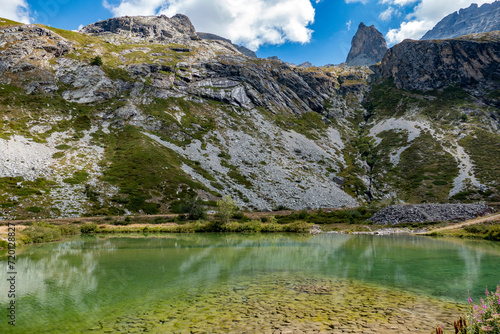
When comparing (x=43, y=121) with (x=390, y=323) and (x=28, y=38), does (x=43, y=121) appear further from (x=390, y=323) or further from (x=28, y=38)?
(x=390, y=323)

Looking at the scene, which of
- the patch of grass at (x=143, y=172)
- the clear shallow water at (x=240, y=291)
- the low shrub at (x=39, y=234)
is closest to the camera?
the clear shallow water at (x=240, y=291)

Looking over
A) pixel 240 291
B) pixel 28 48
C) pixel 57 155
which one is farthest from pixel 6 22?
pixel 240 291

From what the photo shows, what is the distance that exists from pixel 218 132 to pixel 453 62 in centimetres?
17649

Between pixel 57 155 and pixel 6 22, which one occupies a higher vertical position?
pixel 6 22

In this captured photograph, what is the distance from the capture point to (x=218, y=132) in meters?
129

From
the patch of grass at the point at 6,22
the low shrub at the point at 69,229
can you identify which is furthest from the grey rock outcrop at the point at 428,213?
the patch of grass at the point at 6,22

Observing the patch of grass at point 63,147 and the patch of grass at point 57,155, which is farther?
the patch of grass at point 63,147

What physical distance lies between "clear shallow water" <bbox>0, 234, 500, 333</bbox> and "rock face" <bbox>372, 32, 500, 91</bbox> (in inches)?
7899

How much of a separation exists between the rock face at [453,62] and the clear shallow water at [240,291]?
201 metres

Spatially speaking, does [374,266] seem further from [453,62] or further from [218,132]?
[453,62]

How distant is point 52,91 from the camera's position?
394 ft

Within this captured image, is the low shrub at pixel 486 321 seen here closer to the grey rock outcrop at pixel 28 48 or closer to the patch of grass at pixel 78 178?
the patch of grass at pixel 78 178

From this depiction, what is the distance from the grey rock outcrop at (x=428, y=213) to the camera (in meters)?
63.3

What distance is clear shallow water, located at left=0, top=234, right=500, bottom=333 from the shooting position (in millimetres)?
11602
